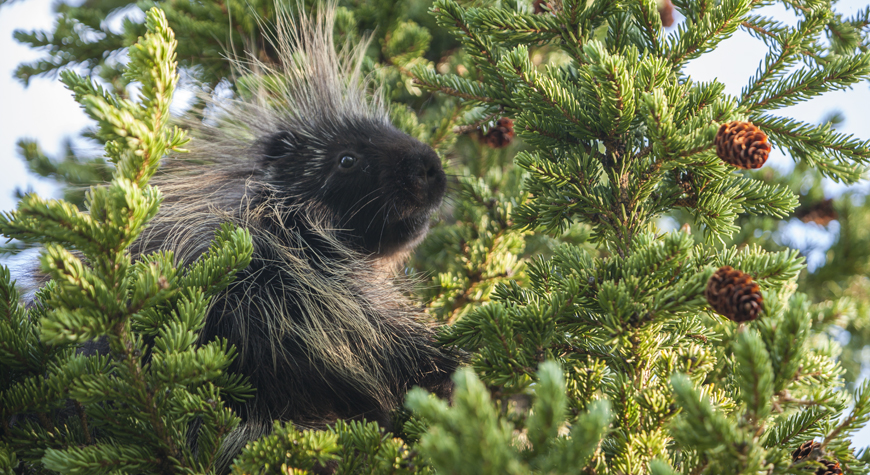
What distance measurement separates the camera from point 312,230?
2.20m

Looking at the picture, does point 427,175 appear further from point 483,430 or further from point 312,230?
point 483,430

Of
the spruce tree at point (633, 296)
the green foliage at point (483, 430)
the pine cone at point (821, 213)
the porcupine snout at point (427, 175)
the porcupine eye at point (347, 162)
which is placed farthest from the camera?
the pine cone at point (821, 213)

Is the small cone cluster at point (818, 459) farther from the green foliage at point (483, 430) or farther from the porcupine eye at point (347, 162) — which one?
the porcupine eye at point (347, 162)

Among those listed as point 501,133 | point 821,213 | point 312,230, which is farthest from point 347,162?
point 821,213

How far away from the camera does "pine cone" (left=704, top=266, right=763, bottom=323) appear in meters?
0.98

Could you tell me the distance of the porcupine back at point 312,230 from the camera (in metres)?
1.76

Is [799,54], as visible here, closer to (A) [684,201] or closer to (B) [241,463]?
(A) [684,201]

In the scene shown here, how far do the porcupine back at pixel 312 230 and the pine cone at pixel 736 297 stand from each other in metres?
1.06

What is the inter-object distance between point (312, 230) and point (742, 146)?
5.02 feet

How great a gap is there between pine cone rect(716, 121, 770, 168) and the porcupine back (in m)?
1.11

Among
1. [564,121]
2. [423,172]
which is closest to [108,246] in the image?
[564,121]

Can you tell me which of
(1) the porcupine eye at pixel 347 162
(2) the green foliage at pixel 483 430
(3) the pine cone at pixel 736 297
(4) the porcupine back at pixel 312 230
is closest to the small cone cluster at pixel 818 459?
(3) the pine cone at pixel 736 297

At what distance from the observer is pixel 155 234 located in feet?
6.88

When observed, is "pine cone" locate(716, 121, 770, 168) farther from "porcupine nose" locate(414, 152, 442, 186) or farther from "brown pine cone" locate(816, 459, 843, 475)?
"porcupine nose" locate(414, 152, 442, 186)
